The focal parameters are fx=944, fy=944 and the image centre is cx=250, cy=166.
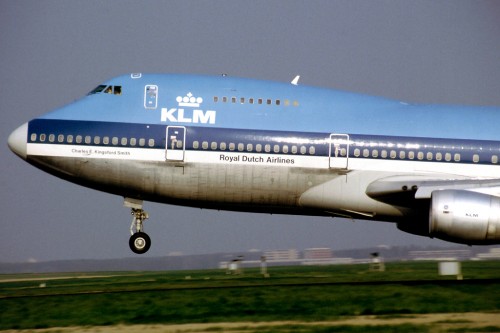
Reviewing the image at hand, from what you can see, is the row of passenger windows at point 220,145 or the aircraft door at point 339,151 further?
the aircraft door at point 339,151

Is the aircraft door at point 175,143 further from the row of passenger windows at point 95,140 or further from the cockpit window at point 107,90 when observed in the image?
the cockpit window at point 107,90

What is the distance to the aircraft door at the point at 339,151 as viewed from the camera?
116ft

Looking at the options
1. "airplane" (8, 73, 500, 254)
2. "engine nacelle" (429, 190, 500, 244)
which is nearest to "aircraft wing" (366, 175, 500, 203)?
"airplane" (8, 73, 500, 254)

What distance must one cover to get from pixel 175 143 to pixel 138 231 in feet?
13.6

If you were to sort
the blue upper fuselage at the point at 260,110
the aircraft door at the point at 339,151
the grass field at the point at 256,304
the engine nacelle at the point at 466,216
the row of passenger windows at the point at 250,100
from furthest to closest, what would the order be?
the row of passenger windows at the point at 250,100, the blue upper fuselage at the point at 260,110, the aircraft door at the point at 339,151, the engine nacelle at the point at 466,216, the grass field at the point at 256,304

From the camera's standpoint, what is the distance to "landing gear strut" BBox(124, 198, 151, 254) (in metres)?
36.7

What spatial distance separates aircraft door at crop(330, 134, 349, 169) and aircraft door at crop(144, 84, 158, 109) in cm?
682

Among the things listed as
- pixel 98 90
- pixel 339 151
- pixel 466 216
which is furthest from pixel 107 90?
pixel 466 216

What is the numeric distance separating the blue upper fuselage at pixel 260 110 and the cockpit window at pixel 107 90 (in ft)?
0.43

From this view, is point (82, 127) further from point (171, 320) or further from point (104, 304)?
point (171, 320)

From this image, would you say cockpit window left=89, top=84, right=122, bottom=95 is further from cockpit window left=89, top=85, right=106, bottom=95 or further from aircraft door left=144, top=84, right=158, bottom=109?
aircraft door left=144, top=84, right=158, bottom=109

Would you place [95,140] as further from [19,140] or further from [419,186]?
[419,186]

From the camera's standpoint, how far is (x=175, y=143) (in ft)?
116

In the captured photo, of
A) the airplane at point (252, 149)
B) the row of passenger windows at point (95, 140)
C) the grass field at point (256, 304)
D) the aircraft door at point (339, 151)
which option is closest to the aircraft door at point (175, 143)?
the airplane at point (252, 149)
